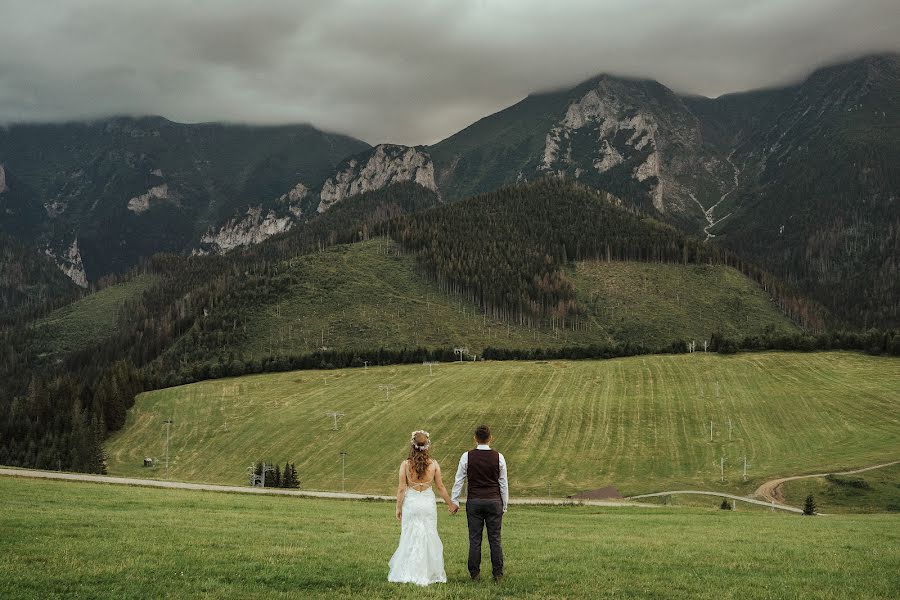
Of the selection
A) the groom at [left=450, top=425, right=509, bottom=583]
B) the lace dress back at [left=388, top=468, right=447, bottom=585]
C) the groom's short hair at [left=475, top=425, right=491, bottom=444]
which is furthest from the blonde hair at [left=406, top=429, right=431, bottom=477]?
the groom's short hair at [left=475, top=425, right=491, bottom=444]

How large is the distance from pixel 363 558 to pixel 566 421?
11716 cm

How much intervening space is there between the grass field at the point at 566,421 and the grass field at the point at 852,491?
8.06 m

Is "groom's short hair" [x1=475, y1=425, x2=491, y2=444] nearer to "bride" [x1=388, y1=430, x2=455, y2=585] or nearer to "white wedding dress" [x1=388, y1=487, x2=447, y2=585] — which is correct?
"bride" [x1=388, y1=430, x2=455, y2=585]

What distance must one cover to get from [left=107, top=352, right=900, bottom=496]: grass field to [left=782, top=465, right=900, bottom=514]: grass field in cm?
806

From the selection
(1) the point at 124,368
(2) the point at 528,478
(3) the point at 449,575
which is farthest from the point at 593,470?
(1) the point at 124,368

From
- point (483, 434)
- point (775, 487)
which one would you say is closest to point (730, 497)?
point (775, 487)

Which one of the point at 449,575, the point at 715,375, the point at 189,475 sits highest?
the point at 449,575

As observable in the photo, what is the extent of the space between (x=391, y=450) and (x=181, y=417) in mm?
59582

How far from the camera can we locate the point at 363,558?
838 inches

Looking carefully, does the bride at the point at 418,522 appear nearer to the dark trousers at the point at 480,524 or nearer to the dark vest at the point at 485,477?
the dark trousers at the point at 480,524

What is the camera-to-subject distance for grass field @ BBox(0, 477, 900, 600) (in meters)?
16.8

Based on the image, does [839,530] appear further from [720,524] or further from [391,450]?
[391,450]

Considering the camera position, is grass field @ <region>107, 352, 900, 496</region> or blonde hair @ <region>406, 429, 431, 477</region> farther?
grass field @ <region>107, 352, 900, 496</region>

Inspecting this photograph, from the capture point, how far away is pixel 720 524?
3928cm
